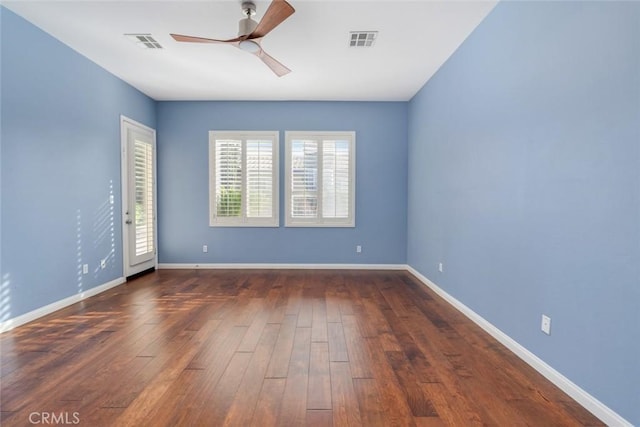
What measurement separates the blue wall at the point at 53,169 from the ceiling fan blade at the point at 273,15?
2362 mm

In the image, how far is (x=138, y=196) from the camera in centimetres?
479

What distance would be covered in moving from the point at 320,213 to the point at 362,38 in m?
2.93

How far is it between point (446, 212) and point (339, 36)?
7.94 feet

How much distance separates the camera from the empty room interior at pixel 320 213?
68.5 inches

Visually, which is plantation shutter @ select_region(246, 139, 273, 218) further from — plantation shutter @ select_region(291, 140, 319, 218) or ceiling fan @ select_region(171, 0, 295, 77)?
ceiling fan @ select_region(171, 0, 295, 77)

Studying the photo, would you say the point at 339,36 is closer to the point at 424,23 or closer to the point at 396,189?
the point at 424,23

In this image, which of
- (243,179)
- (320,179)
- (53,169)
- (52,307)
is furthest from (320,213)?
(52,307)

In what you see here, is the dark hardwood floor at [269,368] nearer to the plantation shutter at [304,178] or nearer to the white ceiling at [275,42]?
the plantation shutter at [304,178]

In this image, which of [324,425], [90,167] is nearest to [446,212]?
[324,425]

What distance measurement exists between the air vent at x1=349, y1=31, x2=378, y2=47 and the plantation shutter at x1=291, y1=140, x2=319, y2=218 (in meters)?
2.19

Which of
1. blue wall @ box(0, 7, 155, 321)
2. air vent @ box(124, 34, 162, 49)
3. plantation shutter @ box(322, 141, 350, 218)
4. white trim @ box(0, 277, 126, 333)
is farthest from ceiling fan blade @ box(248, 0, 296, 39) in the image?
white trim @ box(0, 277, 126, 333)

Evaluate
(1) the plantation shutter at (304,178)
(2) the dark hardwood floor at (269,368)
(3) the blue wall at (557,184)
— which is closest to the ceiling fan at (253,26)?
(3) the blue wall at (557,184)

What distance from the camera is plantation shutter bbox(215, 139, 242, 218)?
537cm

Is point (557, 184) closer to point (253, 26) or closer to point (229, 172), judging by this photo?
point (253, 26)
